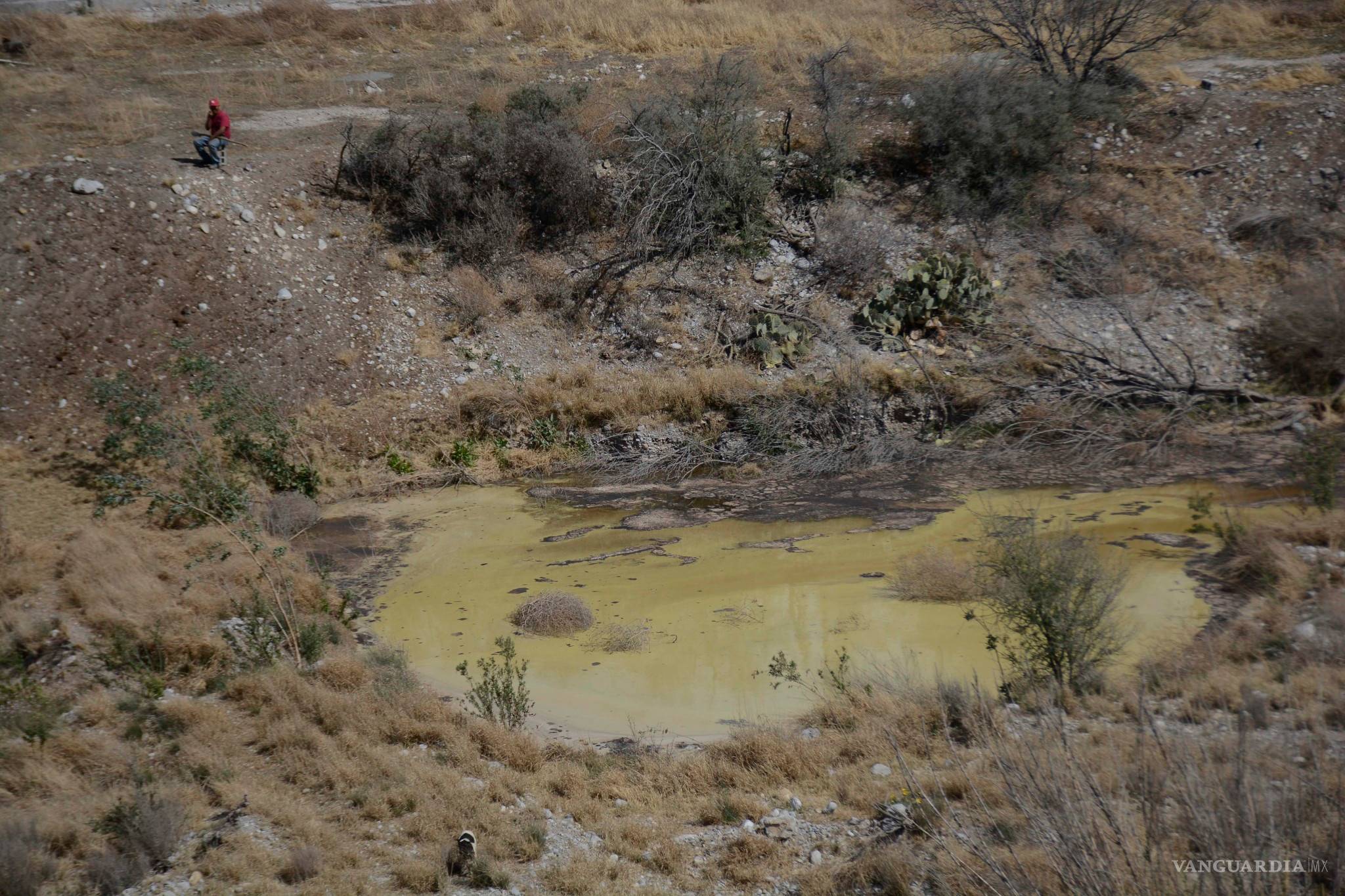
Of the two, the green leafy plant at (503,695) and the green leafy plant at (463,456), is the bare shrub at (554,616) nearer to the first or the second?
the green leafy plant at (503,695)

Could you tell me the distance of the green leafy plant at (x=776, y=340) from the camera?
1588cm

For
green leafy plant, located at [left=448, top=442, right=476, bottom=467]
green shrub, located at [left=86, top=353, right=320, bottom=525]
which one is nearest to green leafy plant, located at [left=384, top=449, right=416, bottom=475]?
green leafy plant, located at [left=448, top=442, right=476, bottom=467]

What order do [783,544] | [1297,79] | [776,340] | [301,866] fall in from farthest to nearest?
[1297,79], [776,340], [783,544], [301,866]

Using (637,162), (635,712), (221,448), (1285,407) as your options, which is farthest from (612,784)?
(637,162)

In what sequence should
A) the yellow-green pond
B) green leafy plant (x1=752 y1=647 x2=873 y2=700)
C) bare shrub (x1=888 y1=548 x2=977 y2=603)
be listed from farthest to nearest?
bare shrub (x1=888 y1=548 x2=977 y2=603), the yellow-green pond, green leafy plant (x1=752 y1=647 x2=873 y2=700)

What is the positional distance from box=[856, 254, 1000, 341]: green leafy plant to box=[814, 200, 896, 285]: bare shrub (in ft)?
2.85

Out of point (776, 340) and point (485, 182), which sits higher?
point (485, 182)

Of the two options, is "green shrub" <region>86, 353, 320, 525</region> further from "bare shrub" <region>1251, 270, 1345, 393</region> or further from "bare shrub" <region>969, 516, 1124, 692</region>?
"bare shrub" <region>1251, 270, 1345, 393</region>

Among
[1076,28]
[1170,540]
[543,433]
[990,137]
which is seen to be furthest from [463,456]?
[1076,28]

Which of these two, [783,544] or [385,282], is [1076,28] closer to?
[783,544]

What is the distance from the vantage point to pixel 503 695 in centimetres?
807

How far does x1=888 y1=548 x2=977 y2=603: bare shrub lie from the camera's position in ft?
32.5

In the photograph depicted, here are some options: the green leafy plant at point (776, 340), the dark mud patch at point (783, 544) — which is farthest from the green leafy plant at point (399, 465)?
the green leafy plant at point (776, 340)

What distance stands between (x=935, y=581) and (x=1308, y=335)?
8.66 metres
